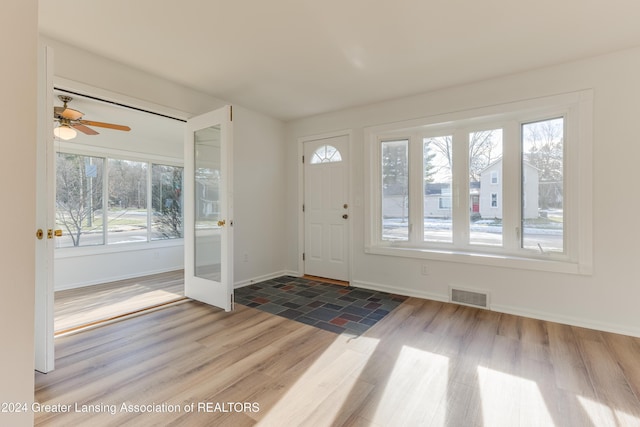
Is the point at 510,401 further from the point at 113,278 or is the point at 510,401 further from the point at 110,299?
the point at 113,278

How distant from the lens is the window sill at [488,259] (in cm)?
285

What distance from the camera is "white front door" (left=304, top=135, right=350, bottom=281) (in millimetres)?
4328

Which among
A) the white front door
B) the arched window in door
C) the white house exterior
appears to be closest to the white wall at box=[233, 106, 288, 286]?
the white front door

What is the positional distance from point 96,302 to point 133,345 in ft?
5.18

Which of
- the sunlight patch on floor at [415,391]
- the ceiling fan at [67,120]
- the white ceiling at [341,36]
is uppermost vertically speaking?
the white ceiling at [341,36]

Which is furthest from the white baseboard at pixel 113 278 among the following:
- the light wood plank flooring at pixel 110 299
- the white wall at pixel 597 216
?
the white wall at pixel 597 216

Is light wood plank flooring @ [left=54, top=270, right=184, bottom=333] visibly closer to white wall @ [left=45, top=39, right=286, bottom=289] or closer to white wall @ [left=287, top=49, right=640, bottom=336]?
white wall @ [left=45, top=39, right=286, bottom=289]

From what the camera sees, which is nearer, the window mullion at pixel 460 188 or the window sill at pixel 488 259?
the window sill at pixel 488 259

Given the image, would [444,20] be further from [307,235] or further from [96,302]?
[96,302]

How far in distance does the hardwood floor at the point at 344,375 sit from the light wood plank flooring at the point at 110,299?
42 cm

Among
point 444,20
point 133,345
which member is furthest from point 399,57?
point 133,345

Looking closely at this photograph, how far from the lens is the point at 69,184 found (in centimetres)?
437

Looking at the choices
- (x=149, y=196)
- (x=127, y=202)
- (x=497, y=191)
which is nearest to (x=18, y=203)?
(x=497, y=191)

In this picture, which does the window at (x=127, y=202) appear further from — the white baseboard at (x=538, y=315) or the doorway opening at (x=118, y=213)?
the white baseboard at (x=538, y=315)
